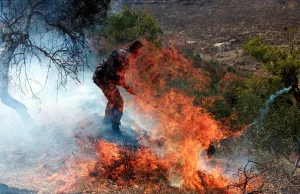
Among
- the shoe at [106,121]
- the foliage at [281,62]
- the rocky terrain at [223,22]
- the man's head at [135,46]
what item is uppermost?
the rocky terrain at [223,22]

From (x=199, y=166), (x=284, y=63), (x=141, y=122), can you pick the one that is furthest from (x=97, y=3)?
(x=284, y=63)

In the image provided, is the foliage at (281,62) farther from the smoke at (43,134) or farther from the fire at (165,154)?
the smoke at (43,134)

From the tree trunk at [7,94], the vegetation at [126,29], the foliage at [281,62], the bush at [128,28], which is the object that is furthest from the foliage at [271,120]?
the bush at [128,28]

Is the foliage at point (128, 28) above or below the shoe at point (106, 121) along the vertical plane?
above

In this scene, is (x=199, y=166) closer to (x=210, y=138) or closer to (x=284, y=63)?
(x=210, y=138)

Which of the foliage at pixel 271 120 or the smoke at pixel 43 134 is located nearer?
the smoke at pixel 43 134

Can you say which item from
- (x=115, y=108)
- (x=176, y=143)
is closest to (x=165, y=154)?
(x=176, y=143)

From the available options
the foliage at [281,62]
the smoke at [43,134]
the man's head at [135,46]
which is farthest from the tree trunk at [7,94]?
the foliage at [281,62]

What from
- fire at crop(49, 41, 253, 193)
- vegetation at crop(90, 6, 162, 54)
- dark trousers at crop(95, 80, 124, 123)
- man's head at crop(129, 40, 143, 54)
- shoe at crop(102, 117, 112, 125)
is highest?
vegetation at crop(90, 6, 162, 54)

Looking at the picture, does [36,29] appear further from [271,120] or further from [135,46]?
[271,120]

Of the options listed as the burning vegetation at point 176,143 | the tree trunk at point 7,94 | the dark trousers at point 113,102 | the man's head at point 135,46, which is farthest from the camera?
the dark trousers at point 113,102

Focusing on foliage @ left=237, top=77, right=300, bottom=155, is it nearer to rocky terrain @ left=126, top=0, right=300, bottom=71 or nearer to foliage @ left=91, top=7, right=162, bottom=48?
foliage @ left=91, top=7, right=162, bottom=48

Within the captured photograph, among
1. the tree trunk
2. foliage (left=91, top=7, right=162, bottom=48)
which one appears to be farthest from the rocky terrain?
the tree trunk

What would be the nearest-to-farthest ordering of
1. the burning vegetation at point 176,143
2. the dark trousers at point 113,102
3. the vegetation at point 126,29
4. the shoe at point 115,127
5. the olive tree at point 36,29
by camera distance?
the burning vegetation at point 176,143
the olive tree at point 36,29
the dark trousers at point 113,102
the shoe at point 115,127
the vegetation at point 126,29
